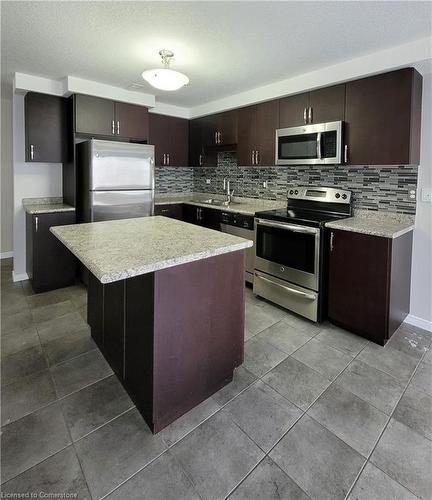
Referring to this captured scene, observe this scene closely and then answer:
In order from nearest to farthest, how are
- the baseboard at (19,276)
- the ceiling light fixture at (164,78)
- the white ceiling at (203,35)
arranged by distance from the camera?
the white ceiling at (203,35), the ceiling light fixture at (164,78), the baseboard at (19,276)

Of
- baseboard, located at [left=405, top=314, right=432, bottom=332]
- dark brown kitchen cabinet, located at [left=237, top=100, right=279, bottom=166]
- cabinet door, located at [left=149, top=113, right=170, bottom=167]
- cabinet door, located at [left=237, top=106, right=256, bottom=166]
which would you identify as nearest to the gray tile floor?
baseboard, located at [left=405, top=314, right=432, bottom=332]

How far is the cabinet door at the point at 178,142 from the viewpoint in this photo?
15.0ft

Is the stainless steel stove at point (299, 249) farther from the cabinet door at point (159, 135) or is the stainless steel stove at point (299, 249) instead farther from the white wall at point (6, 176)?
the white wall at point (6, 176)

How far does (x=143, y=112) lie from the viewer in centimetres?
400

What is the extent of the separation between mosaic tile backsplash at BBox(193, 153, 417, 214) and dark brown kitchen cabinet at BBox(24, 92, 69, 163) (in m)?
2.11

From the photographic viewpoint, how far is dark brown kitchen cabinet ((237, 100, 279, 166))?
11.5ft

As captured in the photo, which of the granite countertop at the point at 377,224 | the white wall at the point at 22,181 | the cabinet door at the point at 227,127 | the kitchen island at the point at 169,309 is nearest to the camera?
the kitchen island at the point at 169,309

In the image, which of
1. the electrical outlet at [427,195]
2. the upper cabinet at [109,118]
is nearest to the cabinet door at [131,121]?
the upper cabinet at [109,118]

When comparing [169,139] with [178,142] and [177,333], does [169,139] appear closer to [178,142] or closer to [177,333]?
[178,142]

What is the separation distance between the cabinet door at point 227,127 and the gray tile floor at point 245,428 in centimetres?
266

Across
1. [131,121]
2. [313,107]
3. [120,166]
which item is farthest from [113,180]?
[313,107]

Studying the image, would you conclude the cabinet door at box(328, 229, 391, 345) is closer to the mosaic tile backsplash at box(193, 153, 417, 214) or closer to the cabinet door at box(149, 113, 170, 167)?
the mosaic tile backsplash at box(193, 153, 417, 214)

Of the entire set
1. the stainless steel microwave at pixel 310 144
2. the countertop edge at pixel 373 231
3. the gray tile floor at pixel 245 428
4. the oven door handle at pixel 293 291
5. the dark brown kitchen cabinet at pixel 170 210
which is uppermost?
the stainless steel microwave at pixel 310 144

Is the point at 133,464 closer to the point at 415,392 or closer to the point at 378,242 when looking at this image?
the point at 415,392
